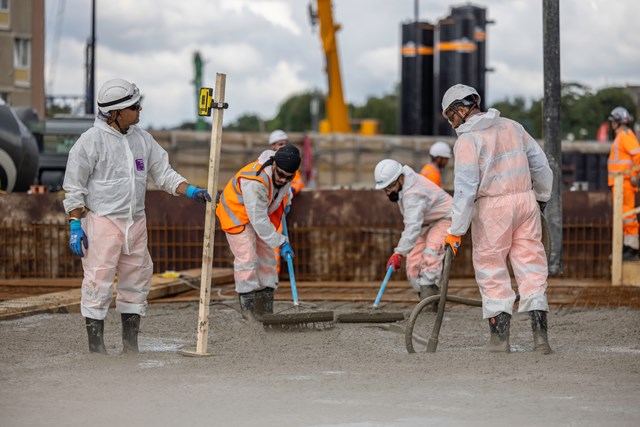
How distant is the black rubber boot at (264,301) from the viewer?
9133mm

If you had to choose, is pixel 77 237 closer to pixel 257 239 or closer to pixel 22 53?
pixel 257 239

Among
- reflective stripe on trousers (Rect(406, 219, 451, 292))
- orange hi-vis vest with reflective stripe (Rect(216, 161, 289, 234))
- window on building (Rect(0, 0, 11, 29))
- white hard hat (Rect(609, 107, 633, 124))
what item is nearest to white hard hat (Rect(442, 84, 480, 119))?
orange hi-vis vest with reflective stripe (Rect(216, 161, 289, 234))

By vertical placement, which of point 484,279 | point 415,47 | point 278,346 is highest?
point 415,47

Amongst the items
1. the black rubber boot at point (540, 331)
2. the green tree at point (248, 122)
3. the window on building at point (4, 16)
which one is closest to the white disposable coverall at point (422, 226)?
the black rubber boot at point (540, 331)

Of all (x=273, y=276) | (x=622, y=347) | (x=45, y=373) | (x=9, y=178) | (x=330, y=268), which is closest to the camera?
(x=45, y=373)

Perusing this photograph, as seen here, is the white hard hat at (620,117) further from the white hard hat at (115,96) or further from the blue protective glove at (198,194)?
the white hard hat at (115,96)

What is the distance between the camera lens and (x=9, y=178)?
1584 cm

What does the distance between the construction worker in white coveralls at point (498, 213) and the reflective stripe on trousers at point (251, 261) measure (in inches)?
80.0

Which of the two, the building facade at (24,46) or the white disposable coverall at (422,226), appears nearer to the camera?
the white disposable coverall at (422,226)

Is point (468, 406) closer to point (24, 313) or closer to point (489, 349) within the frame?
point (489, 349)

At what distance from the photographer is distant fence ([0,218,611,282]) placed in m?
13.1

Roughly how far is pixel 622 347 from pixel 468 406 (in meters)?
2.81

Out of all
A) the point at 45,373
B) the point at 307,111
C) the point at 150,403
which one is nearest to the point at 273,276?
the point at 45,373

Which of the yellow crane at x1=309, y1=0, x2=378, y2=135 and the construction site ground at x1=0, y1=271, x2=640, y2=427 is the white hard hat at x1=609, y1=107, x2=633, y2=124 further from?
the yellow crane at x1=309, y1=0, x2=378, y2=135
